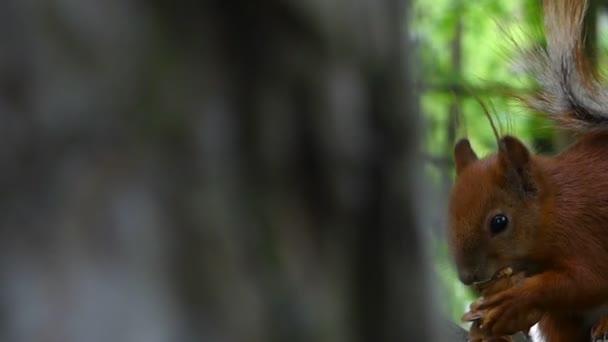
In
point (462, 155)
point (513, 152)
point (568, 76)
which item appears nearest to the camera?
point (513, 152)

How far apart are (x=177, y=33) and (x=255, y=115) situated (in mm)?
53

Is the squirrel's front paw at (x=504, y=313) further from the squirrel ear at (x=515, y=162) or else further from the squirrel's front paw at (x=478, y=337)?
the squirrel ear at (x=515, y=162)

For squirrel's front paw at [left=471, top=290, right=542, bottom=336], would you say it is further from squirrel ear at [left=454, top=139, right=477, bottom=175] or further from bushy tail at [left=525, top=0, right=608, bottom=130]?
bushy tail at [left=525, top=0, right=608, bottom=130]

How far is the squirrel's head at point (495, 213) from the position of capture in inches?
84.6

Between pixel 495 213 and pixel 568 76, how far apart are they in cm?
45

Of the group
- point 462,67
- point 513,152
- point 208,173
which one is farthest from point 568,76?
point 462,67

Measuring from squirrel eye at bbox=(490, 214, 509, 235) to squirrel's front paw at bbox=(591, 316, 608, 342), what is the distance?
0.28m

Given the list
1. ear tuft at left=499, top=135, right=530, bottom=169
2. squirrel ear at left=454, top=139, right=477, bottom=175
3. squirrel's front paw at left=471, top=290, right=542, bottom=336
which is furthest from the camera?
squirrel ear at left=454, top=139, right=477, bottom=175

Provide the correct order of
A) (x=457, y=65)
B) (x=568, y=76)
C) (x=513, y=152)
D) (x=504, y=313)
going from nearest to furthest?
(x=504, y=313), (x=513, y=152), (x=568, y=76), (x=457, y=65)

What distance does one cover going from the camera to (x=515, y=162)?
7.30ft

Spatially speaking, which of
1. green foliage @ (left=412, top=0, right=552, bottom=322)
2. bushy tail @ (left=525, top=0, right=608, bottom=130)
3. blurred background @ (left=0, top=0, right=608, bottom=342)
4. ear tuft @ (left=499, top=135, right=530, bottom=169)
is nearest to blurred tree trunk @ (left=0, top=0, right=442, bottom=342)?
blurred background @ (left=0, top=0, right=608, bottom=342)

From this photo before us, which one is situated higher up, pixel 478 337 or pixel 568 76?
pixel 568 76

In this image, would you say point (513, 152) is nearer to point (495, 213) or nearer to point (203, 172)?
point (495, 213)

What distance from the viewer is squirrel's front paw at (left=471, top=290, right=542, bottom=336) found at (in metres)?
2.10
